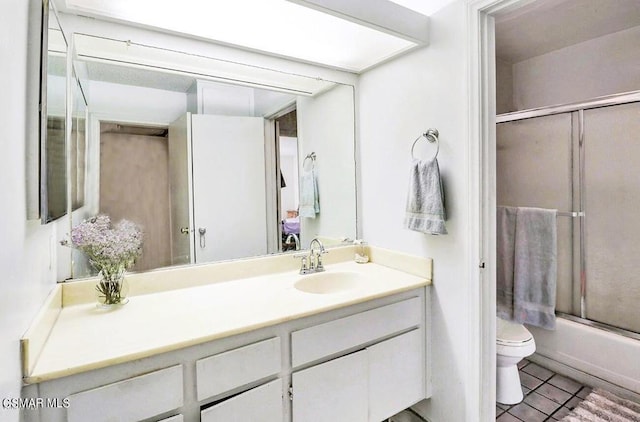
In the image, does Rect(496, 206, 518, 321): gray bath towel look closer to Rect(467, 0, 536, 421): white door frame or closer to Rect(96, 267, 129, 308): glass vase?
Rect(467, 0, 536, 421): white door frame

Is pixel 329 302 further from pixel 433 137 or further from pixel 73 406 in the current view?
pixel 433 137

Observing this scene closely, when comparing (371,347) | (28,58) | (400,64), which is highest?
(400,64)

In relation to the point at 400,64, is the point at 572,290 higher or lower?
lower

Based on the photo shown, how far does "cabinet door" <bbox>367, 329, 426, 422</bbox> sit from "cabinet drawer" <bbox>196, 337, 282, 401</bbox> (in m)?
0.47

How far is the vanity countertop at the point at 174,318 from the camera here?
894 millimetres

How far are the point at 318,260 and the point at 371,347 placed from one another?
23.5 inches

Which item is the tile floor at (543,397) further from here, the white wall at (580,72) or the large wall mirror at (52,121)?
the large wall mirror at (52,121)

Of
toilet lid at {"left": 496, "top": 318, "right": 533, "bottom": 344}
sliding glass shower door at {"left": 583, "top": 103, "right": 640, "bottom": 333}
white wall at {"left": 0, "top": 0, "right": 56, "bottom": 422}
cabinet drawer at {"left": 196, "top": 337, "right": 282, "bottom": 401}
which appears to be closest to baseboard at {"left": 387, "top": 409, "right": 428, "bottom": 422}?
toilet lid at {"left": 496, "top": 318, "right": 533, "bottom": 344}

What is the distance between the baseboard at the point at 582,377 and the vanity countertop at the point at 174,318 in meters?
1.42

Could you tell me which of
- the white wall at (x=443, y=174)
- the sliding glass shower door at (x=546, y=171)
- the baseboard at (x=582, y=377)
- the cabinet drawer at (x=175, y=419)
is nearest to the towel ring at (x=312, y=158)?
the white wall at (x=443, y=174)

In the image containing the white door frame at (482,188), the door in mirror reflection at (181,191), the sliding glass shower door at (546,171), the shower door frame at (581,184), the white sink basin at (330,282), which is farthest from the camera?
the sliding glass shower door at (546,171)

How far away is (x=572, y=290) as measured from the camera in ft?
7.61

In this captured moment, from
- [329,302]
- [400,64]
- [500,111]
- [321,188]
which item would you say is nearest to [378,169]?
[321,188]

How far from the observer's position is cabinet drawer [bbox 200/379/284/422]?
1.04 m
